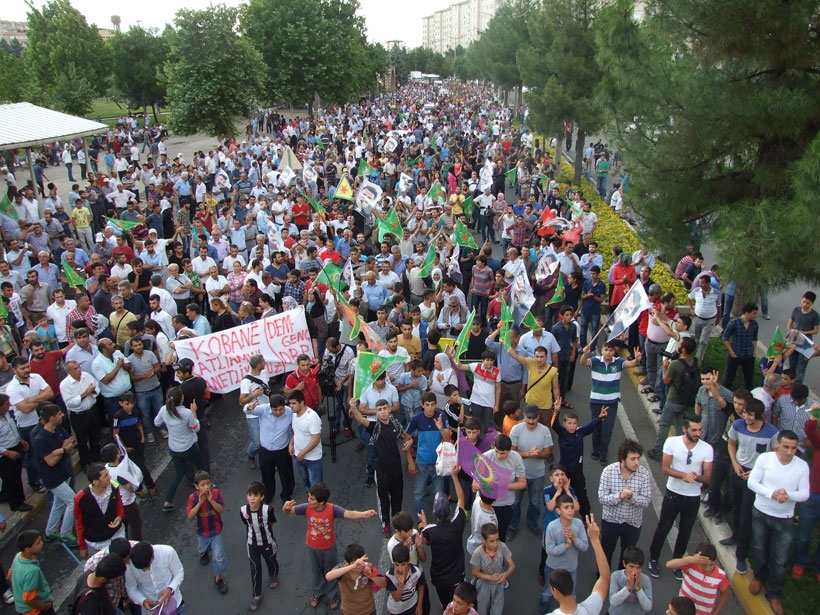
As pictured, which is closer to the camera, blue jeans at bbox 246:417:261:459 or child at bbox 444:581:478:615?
child at bbox 444:581:478:615

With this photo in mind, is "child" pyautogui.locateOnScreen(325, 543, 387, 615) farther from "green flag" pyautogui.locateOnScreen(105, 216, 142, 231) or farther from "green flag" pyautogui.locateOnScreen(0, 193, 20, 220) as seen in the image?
"green flag" pyautogui.locateOnScreen(0, 193, 20, 220)

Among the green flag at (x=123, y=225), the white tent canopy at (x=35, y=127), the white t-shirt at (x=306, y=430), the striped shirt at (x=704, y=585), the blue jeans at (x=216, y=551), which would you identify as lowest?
the blue jeans at (x=216, y=551)

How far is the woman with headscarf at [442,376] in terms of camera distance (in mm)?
7777

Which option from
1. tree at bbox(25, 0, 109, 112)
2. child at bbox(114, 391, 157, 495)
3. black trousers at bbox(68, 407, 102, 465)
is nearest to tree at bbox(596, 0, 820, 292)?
child at bbox(114, 391, 157, 495)

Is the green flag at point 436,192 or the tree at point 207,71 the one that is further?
the tree at point 207,71

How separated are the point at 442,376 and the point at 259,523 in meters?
2.85

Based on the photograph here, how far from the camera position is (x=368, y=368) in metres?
7.55

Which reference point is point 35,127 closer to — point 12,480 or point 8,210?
point 8,210

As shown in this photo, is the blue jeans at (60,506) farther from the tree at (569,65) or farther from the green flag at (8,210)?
the tree at (569,65)

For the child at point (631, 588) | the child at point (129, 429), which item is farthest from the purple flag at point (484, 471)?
the child at point (129, 429)

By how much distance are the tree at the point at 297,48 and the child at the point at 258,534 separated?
40738mm

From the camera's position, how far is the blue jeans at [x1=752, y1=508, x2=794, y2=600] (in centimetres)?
568

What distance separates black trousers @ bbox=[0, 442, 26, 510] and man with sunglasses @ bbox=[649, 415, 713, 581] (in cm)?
666

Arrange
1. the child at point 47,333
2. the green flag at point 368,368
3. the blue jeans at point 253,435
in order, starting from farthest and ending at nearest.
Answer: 1. the child at point 47,333
2. the blue jeans at point 253,435
3. the green flag at point 368,368
